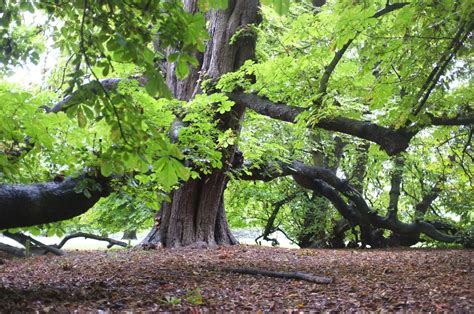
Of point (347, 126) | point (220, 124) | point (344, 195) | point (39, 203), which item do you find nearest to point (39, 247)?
point (220, 124)

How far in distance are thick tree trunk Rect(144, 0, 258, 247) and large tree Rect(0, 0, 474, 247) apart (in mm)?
24

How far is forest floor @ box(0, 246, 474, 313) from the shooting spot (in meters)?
3.67

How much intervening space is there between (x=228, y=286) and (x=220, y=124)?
12.6 ft

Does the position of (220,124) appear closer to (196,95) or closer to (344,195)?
(196,95)

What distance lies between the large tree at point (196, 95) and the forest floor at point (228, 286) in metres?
0.87

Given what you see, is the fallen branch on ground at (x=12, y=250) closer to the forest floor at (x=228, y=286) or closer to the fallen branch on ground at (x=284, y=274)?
the forest floor at (x=228, y=286)

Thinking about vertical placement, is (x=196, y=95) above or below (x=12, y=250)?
above

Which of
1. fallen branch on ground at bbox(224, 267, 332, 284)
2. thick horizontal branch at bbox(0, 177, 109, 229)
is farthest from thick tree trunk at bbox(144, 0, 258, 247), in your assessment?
thick horizontal branch at bbox(0, 177, 109, 229)

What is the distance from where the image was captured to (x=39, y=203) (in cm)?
394

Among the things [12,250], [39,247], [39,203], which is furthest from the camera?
[39,247]

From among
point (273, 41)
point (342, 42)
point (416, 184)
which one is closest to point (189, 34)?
point (342, 42)

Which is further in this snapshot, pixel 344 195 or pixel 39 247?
pixel 344 195

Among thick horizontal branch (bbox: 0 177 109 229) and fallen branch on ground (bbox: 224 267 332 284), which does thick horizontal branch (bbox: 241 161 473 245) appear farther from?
thick horizontal branch (bbox: 0 177 109 229)

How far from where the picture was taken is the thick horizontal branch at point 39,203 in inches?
149
